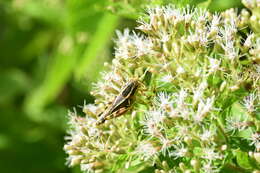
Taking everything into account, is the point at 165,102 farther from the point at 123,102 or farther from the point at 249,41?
the point at 249,41

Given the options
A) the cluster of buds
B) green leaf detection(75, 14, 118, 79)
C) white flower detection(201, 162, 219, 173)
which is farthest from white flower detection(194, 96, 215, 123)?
green leaf detection(75, 14, 118, 79)

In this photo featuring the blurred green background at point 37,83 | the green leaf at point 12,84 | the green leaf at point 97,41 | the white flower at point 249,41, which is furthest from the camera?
the green leaf at point 12,84

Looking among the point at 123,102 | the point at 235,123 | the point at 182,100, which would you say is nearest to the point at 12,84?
the point at 123,102

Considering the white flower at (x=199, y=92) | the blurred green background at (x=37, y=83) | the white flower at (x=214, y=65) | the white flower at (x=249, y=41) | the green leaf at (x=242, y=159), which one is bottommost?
the green leaf at (x=242, y=159)

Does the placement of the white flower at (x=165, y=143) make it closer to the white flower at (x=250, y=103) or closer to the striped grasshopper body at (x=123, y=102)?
the striped grasshopper body at (x=123, y=102)

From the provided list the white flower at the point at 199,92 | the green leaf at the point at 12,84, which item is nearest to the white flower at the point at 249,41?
the white flower at the point at 199,92

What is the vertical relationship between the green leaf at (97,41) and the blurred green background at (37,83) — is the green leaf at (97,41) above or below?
below

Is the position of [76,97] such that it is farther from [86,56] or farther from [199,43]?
[199,43]
